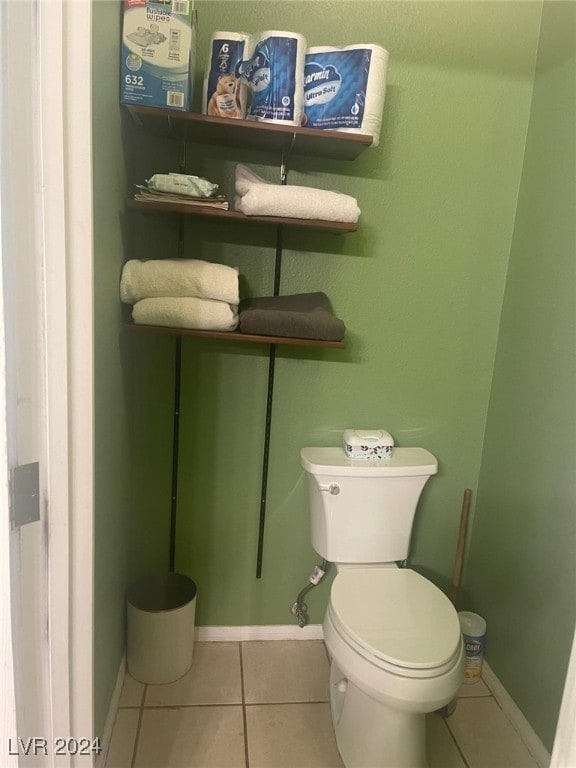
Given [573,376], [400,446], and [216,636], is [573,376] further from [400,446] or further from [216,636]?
[216,636]

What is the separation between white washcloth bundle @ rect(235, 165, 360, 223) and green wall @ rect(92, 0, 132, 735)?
1.12 ft

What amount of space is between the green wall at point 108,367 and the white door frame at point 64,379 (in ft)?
0.47

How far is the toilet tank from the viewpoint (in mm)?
1722

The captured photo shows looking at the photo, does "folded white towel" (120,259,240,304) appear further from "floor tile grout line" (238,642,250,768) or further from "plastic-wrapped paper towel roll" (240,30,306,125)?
"floor tile grout line" (238,642,250,768)

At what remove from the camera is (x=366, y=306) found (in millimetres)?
1802

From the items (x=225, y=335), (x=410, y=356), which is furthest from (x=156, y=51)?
(x=410, y=356)

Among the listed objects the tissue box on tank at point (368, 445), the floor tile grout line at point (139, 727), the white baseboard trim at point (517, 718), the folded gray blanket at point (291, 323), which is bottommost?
the floor tile grout line at point (139, 727)

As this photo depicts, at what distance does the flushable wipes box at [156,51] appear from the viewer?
1276 millimetres

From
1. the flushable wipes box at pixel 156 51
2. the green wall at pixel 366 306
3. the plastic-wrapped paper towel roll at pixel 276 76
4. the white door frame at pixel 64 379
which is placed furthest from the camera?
the green wall at pixel 366 306

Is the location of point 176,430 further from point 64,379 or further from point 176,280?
point 64,379

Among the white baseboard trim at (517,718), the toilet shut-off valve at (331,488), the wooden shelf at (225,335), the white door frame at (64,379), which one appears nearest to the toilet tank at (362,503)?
the toilet shut-off valve at (331,488)

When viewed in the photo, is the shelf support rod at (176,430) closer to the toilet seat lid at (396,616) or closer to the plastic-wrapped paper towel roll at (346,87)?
the plastic-wrapped paper towel roll at (346,87)

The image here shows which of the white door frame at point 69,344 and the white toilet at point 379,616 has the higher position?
the white door frame at point 69,344

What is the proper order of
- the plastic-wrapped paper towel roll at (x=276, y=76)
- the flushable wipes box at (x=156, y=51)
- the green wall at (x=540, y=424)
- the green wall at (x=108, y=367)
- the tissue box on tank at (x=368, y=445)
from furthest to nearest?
the tissue box on tank at (x=368, y=445) < the green wall at (x=540, y=424) < the plastic-wrapped paper towel roll at (x=276, y=76) < the flushable wipes box at (x=156, y=51) < the green wall at (x=108, y=367)
